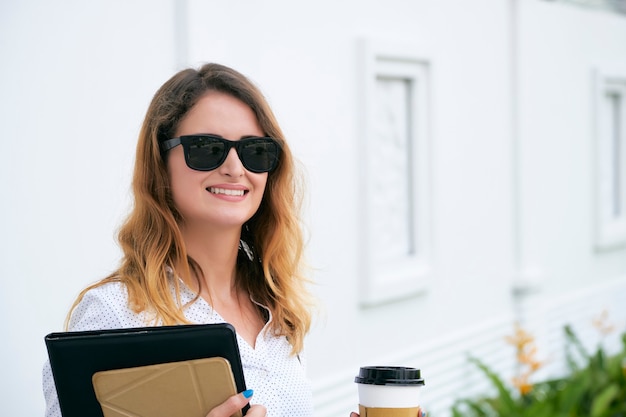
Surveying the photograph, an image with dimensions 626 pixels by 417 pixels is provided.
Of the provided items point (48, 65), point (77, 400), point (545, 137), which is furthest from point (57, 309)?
point (545, 137)

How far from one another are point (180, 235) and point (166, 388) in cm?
50

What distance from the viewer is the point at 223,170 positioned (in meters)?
2.26

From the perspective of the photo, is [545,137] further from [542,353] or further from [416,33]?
[416,33]

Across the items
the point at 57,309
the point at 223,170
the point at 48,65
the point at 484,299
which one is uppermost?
the point at 48,65

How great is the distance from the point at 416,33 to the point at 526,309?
2430mm

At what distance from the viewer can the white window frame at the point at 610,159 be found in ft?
28.4

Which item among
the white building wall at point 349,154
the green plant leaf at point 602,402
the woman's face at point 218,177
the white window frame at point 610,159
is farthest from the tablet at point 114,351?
the white window frame at point 610,159

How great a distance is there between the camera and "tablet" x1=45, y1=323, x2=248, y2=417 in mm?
1825

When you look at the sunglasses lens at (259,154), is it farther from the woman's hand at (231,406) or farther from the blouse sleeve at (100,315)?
the woman's hand at (231,406)

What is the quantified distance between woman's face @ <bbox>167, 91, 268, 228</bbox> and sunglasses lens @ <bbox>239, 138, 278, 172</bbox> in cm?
2

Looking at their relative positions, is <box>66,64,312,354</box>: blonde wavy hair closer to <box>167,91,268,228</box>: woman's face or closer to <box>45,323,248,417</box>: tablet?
<box>167,91,268,228</box>: woman's face

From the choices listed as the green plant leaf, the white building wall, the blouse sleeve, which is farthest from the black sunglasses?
the green plant leaf

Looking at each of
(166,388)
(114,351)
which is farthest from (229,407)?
(114,351)

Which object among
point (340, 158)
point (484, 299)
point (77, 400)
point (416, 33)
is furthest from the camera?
point (484, 299)
